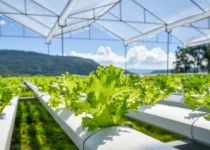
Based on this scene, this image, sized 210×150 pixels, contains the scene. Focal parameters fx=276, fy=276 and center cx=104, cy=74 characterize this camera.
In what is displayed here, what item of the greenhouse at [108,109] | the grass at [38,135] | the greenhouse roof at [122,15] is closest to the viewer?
the greenhouse at [108,109]

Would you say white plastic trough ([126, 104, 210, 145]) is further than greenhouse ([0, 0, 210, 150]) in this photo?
Yes

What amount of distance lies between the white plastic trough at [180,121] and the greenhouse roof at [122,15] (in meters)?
6.12

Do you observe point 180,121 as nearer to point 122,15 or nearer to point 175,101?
point 175,101

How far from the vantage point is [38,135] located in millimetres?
3521

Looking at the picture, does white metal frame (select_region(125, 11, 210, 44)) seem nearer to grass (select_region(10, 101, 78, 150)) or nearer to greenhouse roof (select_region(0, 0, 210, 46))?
greenhouse roof (select_region(0, 0, 210, 46))

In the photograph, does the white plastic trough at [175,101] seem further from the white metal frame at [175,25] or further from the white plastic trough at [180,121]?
the white metal frame at [175,25]

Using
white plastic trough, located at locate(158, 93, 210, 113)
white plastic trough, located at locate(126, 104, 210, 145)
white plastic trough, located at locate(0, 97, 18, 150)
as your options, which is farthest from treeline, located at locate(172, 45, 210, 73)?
white plastic trough, located at locate(0, 97, 18, 150)

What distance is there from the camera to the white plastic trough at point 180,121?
1944 mm

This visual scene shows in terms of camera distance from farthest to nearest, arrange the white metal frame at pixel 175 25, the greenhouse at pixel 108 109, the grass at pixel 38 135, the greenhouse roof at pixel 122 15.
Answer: the white metal frame at pixel 175 25 < the greenhouse roof at pixel 122 15 < the grass at pixel 38 135 < the greenhouse at pixel 108 109

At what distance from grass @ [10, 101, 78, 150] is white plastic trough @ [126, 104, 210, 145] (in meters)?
0.89

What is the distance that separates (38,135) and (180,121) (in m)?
2.02

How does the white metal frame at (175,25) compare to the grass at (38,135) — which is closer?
the grass at (38,135)

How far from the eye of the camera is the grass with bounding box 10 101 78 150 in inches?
117

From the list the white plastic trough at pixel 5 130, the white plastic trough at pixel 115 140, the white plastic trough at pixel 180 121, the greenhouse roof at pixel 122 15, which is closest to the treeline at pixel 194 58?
the greenhouse roof at pixel 122 15
